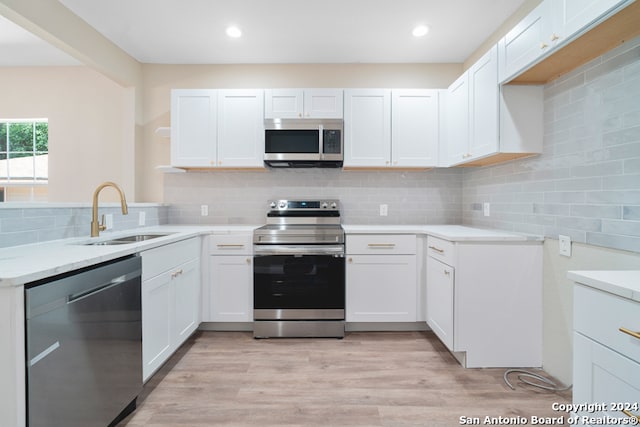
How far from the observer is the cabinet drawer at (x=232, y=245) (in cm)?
269

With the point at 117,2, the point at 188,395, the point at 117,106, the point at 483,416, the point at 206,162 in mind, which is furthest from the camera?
the point at 117,106

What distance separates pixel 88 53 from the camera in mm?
2617

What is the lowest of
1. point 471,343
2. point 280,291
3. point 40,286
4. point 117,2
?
point 471,343

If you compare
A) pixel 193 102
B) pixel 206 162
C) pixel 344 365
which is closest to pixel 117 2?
pixel 193 102

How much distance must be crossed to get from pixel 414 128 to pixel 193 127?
6.94 feet

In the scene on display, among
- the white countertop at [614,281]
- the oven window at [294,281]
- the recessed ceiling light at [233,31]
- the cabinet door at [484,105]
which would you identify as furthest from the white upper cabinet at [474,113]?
the recessed ceiling light at [233,31]

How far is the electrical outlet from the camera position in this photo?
6.03 ft

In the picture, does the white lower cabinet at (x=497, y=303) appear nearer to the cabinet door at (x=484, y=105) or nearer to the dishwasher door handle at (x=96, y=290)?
the cabinet door at (x=484, y=105)

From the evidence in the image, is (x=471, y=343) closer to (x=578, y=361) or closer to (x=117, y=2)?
(x=578, y=361)

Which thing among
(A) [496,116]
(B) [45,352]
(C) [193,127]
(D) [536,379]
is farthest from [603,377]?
(C) [193,127]

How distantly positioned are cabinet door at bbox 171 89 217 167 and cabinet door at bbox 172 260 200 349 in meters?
1.03

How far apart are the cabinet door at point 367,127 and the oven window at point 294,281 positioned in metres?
1.02

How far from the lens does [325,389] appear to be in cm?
190

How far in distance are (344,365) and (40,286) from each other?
178 cm
